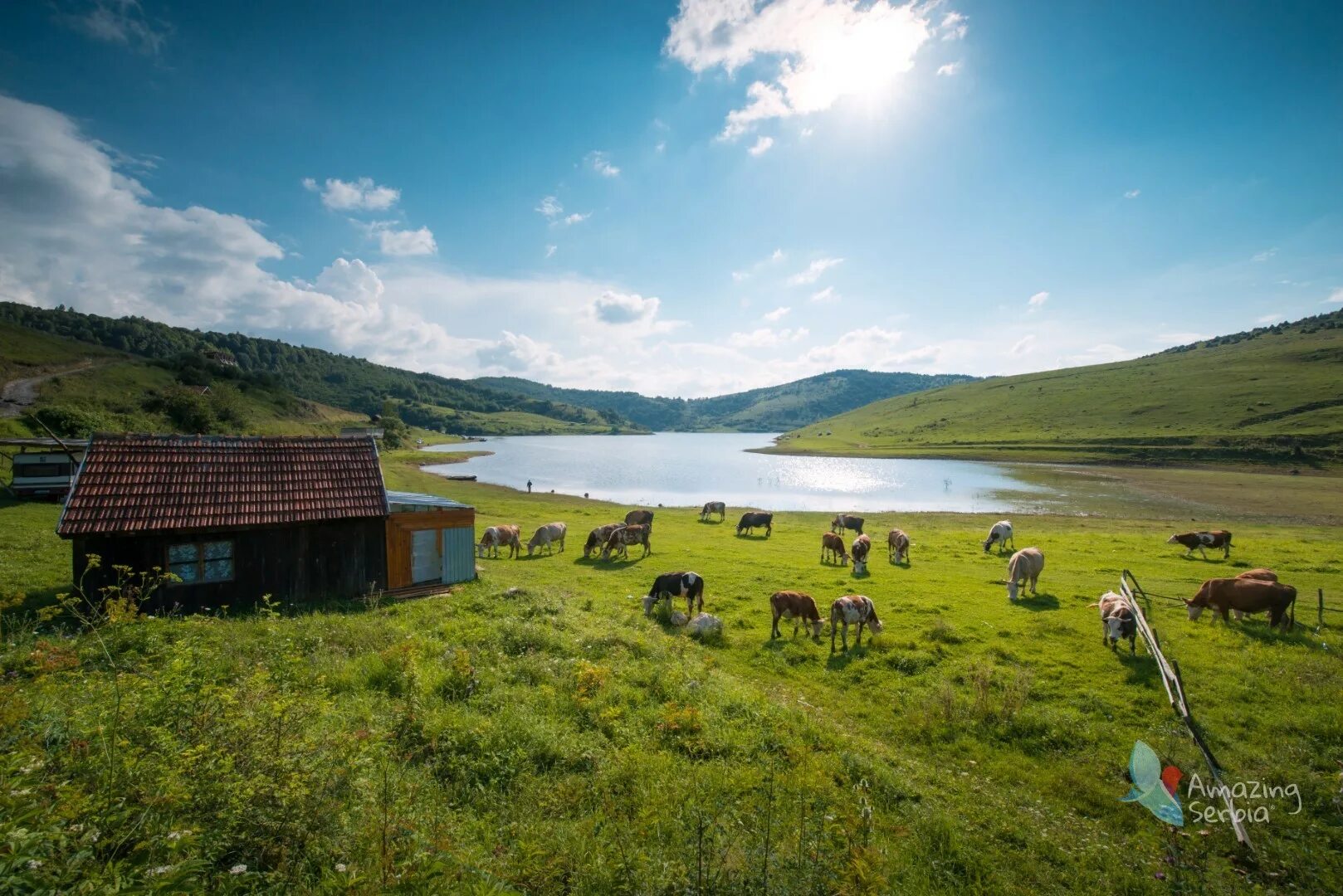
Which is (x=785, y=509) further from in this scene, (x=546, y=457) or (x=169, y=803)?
(x=546, y=457)

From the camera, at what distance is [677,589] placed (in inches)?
693

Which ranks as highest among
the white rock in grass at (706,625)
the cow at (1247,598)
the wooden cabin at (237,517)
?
the wooden cabin at (237,517)

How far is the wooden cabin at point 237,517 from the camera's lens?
1502 centimetres

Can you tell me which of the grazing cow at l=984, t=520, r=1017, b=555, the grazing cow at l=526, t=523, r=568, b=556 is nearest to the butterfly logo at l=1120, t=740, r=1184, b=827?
the grazing cow at l=984, t=520, r=1017, b=555

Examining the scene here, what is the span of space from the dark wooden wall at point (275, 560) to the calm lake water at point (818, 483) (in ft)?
125

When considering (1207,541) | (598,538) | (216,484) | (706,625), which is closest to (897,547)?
(598,538)

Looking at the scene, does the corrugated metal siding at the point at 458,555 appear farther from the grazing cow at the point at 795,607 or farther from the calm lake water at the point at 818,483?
the calm lake water at the point at 818,483

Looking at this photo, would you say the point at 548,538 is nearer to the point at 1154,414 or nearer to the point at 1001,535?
the point at 1001,535

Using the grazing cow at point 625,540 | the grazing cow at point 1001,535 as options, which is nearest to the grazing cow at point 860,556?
the grazing cow at point 1001,535

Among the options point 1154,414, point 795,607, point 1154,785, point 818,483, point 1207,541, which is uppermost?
point 1154,414

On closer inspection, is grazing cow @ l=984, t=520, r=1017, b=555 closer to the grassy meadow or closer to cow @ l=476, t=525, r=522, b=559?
the grassy meadow

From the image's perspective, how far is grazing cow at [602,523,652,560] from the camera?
26.9 m

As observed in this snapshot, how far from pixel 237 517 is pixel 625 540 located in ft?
51.8

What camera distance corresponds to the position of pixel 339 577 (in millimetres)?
17734
